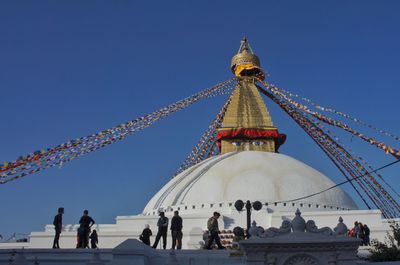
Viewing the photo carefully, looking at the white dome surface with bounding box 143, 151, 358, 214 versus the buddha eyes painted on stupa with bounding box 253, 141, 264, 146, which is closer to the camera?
the white dome surface with bounding box 143, 151, 358, 214

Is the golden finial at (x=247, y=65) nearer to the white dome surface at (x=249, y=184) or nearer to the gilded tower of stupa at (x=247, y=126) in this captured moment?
the gilded tower of stupa at (x=247, y=126)

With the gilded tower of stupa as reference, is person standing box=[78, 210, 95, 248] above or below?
below

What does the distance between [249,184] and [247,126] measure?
6265 mm

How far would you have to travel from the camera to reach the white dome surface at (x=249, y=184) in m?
18.9

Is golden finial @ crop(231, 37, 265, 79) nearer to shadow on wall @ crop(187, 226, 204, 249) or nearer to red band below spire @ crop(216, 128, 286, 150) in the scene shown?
red band below spire @ crop(216, 128, 286, 150)

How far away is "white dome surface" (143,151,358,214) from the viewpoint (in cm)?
1891

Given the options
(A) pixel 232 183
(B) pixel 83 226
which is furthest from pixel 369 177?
(B) pixel 83 226

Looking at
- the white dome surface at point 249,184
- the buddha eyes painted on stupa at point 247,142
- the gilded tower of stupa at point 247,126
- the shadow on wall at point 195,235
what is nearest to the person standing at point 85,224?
the shadow on wall at point 195,235

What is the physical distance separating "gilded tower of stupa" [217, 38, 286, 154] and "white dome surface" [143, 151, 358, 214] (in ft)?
10.4

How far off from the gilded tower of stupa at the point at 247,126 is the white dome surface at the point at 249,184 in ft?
10.4

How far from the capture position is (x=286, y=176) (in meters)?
19.7

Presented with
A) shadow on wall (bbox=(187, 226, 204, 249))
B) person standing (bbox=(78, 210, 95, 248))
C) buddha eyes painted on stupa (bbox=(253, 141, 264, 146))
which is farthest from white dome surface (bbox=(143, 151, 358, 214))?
person standing (bbox=(78, 210, 95, 248))

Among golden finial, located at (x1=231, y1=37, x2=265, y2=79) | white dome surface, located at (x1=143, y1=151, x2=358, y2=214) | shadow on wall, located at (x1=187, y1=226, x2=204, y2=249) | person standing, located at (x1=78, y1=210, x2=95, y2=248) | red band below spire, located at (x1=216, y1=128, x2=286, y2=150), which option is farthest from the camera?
golden finial, located at (x1=231, y1=37, x2=265, y2=79)

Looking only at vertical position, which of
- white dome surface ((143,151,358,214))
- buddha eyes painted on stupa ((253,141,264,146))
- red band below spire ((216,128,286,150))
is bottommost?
white dome surface ((143,151,358,214))
